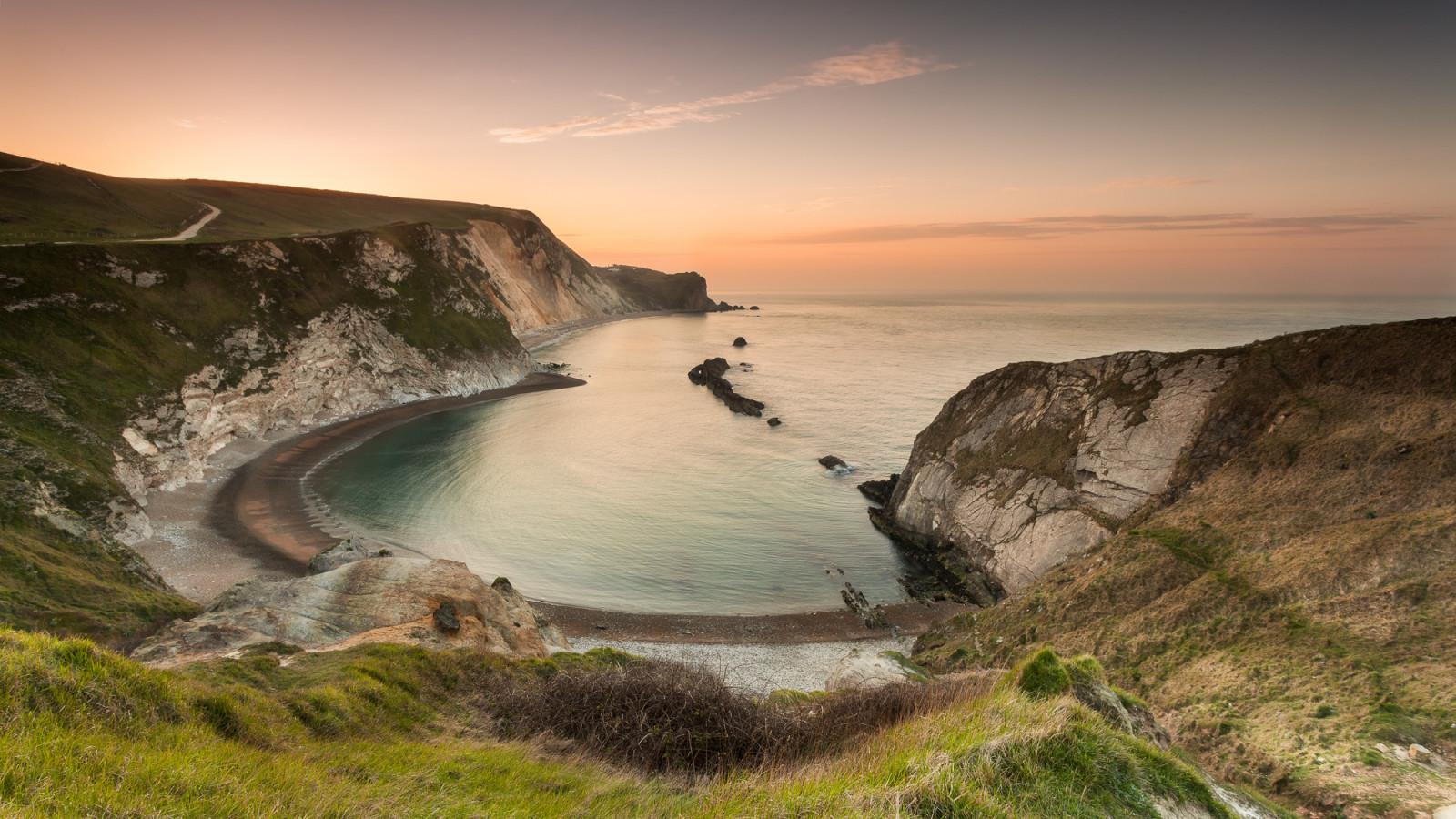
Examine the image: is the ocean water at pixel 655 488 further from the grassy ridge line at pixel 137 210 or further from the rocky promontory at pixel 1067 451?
the grassy ridge line at pixel 137 210

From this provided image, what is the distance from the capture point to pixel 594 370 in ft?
311

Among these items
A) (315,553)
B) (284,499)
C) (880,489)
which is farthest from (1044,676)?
(284,499)

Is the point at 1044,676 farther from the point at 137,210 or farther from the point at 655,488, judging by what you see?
the point at 137,210

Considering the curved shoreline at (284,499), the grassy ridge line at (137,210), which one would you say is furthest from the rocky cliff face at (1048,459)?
the grassy ridge line at (137,210)

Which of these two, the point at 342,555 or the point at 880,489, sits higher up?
the point at 342,555

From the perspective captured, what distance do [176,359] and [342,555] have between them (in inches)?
1218

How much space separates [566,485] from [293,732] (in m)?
36.9

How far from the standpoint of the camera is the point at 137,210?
241 ft

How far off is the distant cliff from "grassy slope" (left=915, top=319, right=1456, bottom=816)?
28397 millimetres

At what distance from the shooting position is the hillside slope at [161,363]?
22172mm

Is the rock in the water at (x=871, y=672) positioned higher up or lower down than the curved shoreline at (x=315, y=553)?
higher up

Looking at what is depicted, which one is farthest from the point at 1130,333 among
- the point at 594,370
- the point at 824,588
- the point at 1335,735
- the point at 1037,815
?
the point at 1037,815

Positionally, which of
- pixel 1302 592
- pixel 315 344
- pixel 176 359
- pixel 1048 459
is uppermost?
pixel 315 344

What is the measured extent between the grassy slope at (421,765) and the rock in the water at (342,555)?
18464 mm
